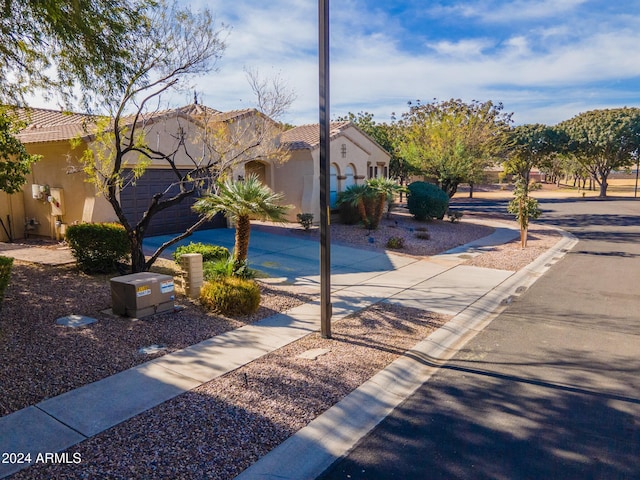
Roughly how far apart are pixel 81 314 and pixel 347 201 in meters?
14.1

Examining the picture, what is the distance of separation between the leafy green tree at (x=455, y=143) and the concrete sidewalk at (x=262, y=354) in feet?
48.4

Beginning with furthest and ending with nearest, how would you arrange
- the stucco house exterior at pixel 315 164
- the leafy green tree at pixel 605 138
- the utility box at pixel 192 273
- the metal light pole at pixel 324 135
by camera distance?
the leafy green tree at pixel 605 138 < the stucco house exterior at pixel 315 164 < the utility box at pixel 192 273 < the metal light pole at pixel 324 135

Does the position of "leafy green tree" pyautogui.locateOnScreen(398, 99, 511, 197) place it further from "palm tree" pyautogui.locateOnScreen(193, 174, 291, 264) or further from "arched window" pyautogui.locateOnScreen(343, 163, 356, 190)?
"palm tree" pyautogui.locateOnScreen(193, 174, 291, 264)

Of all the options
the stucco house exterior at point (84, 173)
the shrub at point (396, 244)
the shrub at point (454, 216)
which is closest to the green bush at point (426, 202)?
the shrub at point (454, 216)

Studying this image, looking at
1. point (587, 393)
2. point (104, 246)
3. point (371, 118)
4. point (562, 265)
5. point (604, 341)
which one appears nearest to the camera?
point (587, 393)

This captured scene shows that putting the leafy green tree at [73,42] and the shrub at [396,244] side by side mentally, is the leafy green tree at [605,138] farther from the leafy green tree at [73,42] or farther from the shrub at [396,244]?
the leafy green tree at [73,42]

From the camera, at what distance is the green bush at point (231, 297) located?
305 inches

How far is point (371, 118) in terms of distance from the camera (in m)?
40.0

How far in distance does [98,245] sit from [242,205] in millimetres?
3116

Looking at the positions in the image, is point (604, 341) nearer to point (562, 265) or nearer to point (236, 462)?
point (236, 462)

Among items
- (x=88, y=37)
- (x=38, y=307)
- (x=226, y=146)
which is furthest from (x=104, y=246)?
(x=88, y=37)

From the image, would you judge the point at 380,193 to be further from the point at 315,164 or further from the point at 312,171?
the point at 315,164

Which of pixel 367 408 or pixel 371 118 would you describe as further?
pixel 371 118

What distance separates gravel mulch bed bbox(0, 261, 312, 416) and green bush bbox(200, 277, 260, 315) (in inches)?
5.8
